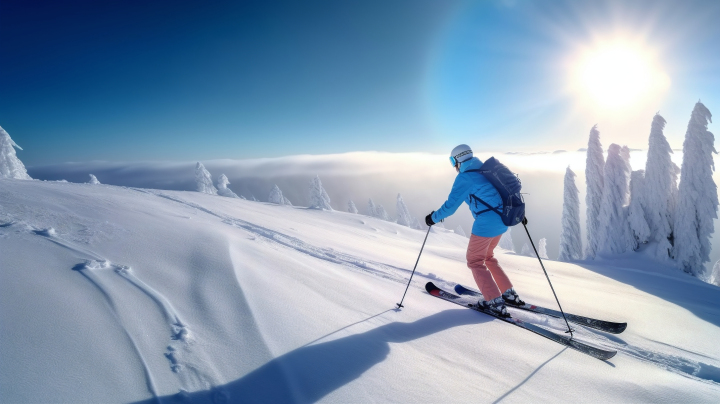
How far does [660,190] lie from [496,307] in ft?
81.5

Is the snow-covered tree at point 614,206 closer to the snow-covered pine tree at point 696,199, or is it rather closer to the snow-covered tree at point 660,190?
the snow-covered tree at point 660,190

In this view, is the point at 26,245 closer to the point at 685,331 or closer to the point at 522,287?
the point at 522,287

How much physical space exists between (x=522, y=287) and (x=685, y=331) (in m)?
2.44

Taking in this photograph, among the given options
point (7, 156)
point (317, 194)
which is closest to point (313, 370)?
point (7, 156)

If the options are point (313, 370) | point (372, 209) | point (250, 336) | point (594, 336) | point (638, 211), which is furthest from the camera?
point (372, 209)

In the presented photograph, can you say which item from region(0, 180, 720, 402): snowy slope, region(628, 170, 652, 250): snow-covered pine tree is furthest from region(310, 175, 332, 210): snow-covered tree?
region(0, 180, 720, 402): snowy slope

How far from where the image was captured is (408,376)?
2.53 metres

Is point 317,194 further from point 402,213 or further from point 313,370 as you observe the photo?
point 313,370

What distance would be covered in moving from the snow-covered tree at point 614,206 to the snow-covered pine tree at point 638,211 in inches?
24.4

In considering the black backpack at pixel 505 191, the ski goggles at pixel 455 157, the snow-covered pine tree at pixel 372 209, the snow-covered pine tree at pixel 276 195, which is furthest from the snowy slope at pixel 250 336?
the snow-covered pine tree at pixel 372 209

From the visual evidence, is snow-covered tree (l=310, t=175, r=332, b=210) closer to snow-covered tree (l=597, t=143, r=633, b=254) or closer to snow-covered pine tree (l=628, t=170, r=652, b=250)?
snow-covered tree (l=597, t=143, r=633, b=254)

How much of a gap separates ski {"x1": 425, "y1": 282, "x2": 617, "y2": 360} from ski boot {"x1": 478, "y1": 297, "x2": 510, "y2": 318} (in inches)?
2.1

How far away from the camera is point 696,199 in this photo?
18.2 metres

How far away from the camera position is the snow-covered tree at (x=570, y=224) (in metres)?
29.7
